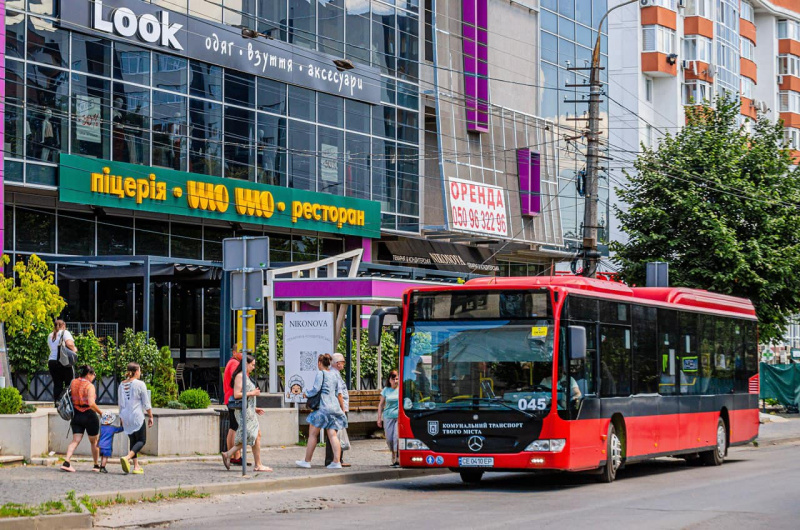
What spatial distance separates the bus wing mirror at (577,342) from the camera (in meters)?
16.3

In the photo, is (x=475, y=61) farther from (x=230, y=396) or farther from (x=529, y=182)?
(x=230, y=396)

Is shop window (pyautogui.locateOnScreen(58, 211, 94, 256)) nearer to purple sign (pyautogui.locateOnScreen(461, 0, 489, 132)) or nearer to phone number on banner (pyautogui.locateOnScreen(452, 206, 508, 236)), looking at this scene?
phone number on banner (pyautogui.locateOnScreen(452, 206, 508, 236))

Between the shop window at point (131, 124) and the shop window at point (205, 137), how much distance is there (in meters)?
1.63

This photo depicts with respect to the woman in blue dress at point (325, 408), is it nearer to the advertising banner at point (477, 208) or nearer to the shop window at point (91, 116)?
the shop window at point (91, 116)

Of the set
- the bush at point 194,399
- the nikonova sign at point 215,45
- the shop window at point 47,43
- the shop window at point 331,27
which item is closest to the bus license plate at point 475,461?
the bush at point 194,399

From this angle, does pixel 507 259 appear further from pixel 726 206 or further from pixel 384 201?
pixel 726 206

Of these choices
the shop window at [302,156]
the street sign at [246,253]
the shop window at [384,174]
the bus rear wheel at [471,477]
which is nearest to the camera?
the street sign at [246,253]

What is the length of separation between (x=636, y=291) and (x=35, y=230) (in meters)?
16.0

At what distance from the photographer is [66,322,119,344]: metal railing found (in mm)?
26625

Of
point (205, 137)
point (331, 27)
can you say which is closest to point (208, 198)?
point (205, 137)

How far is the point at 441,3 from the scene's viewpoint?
44.3m

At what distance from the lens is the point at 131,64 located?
103 ft

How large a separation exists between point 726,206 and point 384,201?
11317 mm

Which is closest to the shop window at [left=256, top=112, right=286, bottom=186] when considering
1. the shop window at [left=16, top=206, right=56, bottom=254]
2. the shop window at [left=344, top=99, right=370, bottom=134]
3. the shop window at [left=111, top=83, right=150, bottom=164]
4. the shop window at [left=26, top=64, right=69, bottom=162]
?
the shop window at [left=344, top=99, right=370, bottom=134]
